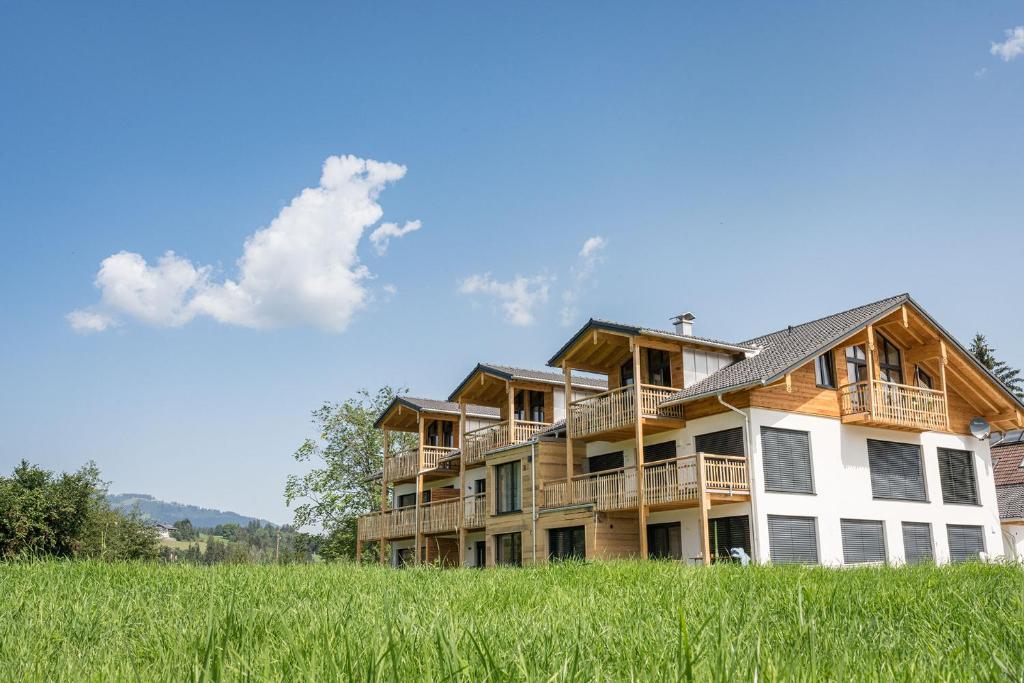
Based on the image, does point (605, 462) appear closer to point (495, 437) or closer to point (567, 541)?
point (567, 541)

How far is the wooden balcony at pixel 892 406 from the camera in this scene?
78.6ft

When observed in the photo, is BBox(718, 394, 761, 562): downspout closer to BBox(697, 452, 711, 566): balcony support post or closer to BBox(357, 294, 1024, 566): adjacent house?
BBox(357, 294, 1024, 566): adjacent house

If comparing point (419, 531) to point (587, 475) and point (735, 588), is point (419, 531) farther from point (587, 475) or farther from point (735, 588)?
point (735, 588)

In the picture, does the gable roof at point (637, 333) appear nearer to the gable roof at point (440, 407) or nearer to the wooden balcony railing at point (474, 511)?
the wooden balcony railing at point (474, 511)

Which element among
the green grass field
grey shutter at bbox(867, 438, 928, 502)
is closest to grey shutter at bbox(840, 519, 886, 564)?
grey shutter at bbox(867, 438, 928, 502)

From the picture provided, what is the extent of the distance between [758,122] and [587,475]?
12253mm

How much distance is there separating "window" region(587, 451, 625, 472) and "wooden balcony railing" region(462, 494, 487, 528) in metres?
4.78

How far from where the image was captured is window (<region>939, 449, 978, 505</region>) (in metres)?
26.4

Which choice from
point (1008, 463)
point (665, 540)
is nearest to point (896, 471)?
point (665, 540)

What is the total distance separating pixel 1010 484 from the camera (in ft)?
108

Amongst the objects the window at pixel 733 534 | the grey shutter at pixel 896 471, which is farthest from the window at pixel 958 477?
the window at pixel 733 534

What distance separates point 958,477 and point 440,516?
58.5 ft

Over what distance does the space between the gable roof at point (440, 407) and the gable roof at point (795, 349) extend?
43.0 ft

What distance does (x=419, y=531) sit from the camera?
3391 cm
